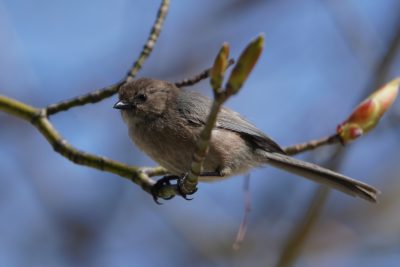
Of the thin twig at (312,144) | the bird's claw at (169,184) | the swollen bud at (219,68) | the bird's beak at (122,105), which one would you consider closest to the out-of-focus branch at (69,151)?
the bird's claw at (169,184)

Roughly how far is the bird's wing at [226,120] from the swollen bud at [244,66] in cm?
225

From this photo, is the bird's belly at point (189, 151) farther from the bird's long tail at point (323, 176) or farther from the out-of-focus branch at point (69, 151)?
the out-of-focus branch at point (69, 151)

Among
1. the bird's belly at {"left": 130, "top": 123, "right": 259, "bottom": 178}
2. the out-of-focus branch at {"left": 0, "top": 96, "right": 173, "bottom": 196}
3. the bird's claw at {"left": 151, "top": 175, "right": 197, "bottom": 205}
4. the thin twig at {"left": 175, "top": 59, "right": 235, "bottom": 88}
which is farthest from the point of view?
the bird's belly at {"left": 130, "top": 123, "right": 259, "bottom": 178}

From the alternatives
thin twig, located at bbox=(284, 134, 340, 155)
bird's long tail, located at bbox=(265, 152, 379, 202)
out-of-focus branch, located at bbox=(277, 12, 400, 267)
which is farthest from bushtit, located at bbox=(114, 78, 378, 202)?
out-of-focus branch, located at bbox=(277, 12, 400, 267)

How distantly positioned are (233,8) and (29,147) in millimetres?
2342

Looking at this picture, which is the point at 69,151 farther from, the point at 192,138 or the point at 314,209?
the point at 314,209

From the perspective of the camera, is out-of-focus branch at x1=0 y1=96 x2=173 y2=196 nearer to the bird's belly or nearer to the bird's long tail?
the bird's belly

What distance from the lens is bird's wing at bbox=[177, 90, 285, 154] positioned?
4.23m

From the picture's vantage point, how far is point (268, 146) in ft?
14.2

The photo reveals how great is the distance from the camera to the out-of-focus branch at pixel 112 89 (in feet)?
11.3

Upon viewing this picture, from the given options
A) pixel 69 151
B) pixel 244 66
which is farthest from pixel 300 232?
pixel 69 151

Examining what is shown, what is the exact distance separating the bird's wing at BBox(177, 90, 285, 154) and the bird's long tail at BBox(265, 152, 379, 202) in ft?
0.34

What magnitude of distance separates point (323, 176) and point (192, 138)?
2.99 feet

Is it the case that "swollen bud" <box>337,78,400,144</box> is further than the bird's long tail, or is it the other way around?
the bird's long tail
